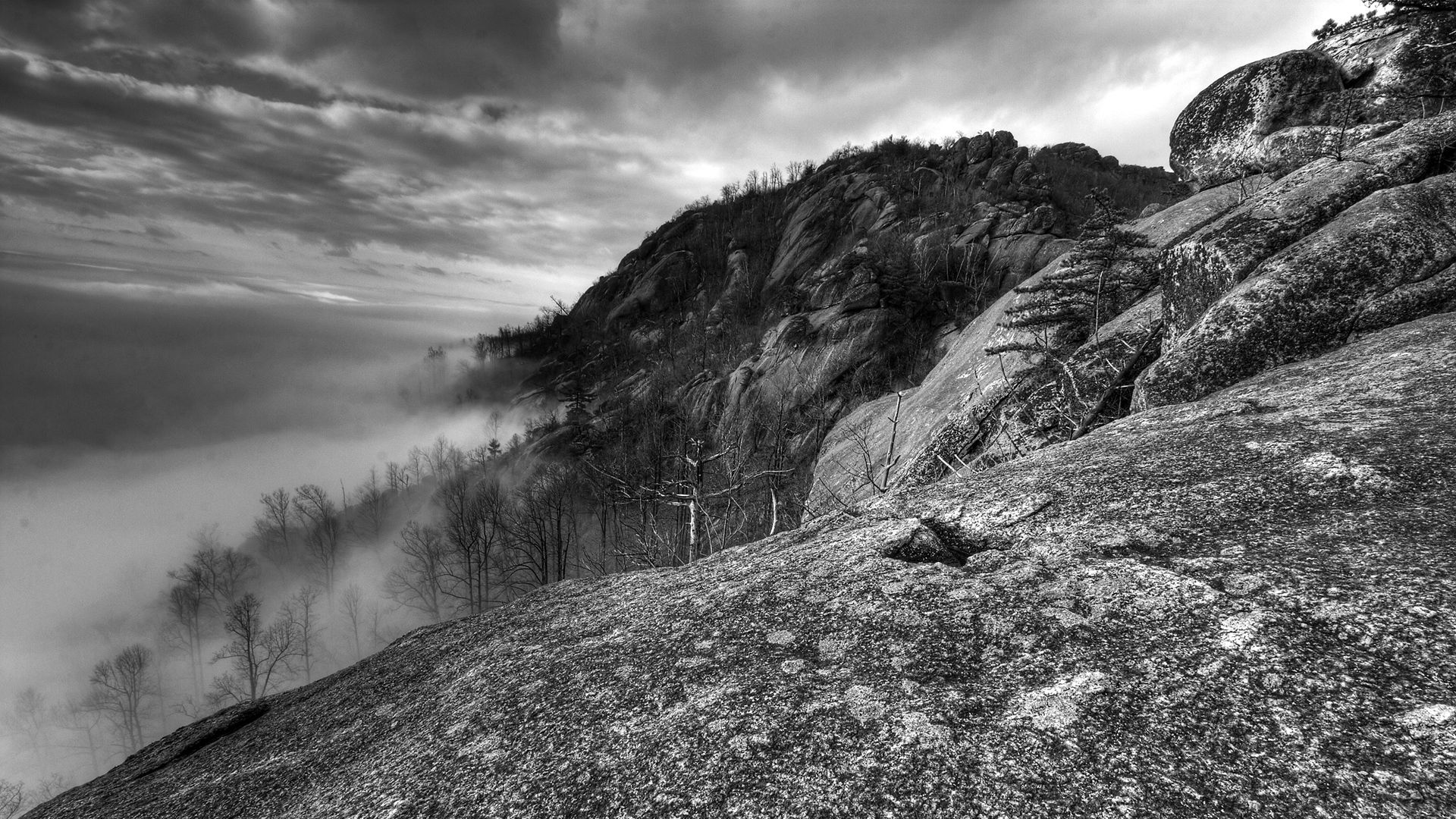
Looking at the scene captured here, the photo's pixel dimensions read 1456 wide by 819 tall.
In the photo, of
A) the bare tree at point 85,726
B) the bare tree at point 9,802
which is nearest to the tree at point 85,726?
the bare tree at point 85,726

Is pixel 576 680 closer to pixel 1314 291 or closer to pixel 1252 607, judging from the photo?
pixel 1252 607

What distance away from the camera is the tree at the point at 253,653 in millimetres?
56344

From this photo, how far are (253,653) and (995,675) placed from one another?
3444 inches

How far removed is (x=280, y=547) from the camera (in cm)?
8775

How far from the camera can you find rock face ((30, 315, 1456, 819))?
1488mm

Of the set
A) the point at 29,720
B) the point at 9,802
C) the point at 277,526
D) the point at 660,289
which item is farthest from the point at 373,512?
the point at 660,289

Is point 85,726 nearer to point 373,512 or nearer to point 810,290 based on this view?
point 373,512

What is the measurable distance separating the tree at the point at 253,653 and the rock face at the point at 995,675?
6566 cm

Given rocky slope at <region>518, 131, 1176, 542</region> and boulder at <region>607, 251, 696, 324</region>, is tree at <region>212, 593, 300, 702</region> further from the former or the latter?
boulder at <region>607, 251, 696, 324</region>

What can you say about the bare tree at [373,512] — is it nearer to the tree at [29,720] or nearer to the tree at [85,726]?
the tree at [85,726]

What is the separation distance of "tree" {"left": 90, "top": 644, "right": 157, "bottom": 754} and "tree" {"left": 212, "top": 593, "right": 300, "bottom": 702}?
754 cm

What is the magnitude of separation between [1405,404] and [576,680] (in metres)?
4.27

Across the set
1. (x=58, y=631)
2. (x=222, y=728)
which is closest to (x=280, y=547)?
(x=58, y=631)

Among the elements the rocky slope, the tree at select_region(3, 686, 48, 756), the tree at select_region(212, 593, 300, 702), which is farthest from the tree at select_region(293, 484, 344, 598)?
the rocky slope
